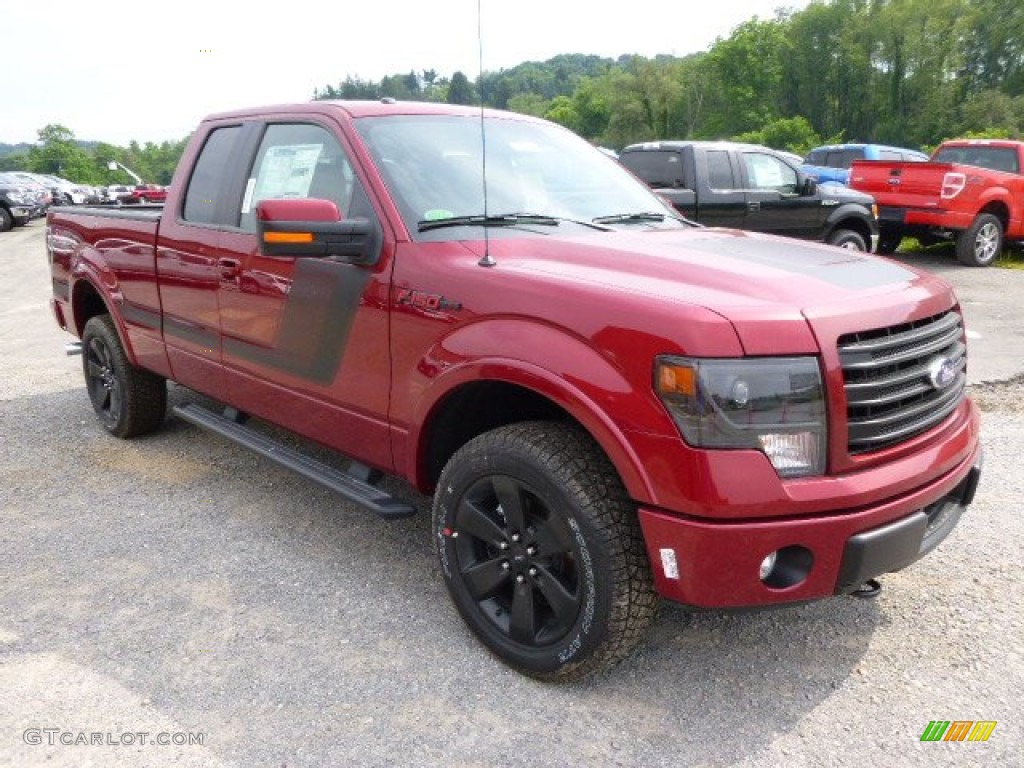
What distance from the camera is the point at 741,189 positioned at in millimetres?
9914

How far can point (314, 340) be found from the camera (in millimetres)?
3357

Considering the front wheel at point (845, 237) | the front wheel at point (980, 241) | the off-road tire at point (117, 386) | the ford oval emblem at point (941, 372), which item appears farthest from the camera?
the front wheel at point (980, 241)

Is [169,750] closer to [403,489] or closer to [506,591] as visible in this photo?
[506,591]

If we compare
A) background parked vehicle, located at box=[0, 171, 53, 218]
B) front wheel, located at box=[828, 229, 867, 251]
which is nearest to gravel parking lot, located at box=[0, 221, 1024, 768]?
front wheel, located at box=[828, 229, 867, 251]

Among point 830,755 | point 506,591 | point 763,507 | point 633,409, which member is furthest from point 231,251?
→ point 830,755

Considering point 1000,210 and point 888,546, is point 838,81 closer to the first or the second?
point 1000,210

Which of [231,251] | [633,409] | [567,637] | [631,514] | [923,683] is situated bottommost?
[923,683]

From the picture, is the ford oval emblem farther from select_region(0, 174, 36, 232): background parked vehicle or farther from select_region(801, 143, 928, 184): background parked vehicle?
select_region(0, 174, 36, 232): background parked vehicle

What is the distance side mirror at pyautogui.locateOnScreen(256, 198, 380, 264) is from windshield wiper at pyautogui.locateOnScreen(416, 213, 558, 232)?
243 millimetres

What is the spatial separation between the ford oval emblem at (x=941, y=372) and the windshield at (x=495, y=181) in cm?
130

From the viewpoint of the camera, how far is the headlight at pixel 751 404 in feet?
7.24

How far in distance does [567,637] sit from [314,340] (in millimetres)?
1552

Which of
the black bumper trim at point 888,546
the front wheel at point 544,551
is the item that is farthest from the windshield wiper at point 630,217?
the black bumper trim at point 888,546

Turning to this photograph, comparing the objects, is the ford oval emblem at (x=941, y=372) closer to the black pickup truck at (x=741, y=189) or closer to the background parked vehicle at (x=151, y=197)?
the background parked vehicle at (x=151, y=197)
